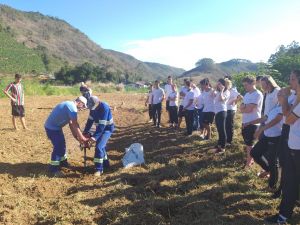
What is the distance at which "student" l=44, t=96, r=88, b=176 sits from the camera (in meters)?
6.79

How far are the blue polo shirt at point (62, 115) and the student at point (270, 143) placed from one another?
125 inches

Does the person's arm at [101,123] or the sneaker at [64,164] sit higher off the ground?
the person's arm at [101,123]

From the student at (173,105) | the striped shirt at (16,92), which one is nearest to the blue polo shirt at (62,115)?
the striped shirt at (16,92)

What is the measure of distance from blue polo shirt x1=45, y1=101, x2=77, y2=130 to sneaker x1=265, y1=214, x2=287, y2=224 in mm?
3655

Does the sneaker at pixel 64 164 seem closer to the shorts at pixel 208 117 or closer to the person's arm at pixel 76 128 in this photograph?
the person's arm at pixel 76 128

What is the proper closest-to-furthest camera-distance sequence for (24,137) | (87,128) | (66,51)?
(87,128), (24,137), (66,51)

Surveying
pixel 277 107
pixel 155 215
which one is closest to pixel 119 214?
pixel 155 215

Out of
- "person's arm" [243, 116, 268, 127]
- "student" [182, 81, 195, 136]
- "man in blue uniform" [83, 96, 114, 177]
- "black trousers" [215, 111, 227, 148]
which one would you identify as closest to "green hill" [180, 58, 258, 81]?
"student" [182, 81, 195, 136]

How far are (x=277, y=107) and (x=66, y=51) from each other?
143 metres

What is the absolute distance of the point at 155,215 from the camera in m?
5.09

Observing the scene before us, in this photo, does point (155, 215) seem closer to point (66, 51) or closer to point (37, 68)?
point (37, 68)

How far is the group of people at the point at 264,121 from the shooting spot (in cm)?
468

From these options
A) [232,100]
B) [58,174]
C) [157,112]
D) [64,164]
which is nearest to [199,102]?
[157,112]

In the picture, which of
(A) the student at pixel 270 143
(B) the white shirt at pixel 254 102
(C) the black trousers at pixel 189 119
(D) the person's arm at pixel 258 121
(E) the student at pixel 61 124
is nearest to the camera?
(A) the student at pixel 270 143
